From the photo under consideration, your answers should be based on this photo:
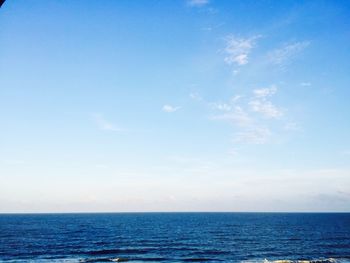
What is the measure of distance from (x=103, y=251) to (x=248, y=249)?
85.8 ft

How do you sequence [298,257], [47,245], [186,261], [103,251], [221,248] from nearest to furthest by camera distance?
[186,261] < [298,257] < [103,251] < [221,248] < [47,245]

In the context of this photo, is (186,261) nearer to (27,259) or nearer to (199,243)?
(199,243)

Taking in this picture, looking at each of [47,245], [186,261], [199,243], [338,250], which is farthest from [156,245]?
[338,250]

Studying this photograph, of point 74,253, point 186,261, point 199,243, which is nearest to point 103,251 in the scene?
point 74,253

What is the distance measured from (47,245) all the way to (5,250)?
25.7 feet

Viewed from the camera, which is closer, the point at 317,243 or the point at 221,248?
the point at 221,248

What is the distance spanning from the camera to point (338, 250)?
2163 inches

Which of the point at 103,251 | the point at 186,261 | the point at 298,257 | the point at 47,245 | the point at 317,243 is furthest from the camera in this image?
the point at 317,243

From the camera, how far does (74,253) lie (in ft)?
164

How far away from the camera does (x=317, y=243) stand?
2532 inches

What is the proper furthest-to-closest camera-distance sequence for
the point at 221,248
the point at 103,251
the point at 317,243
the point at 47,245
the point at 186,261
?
the point at 317,243
the point at 47,245
the point at 221,248
the point at 103,251
the point at 186,261

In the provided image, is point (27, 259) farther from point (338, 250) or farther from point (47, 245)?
point (338, 250)

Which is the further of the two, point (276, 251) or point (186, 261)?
point (276, 251)

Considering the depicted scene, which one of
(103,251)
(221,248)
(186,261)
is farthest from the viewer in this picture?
(221,248)
